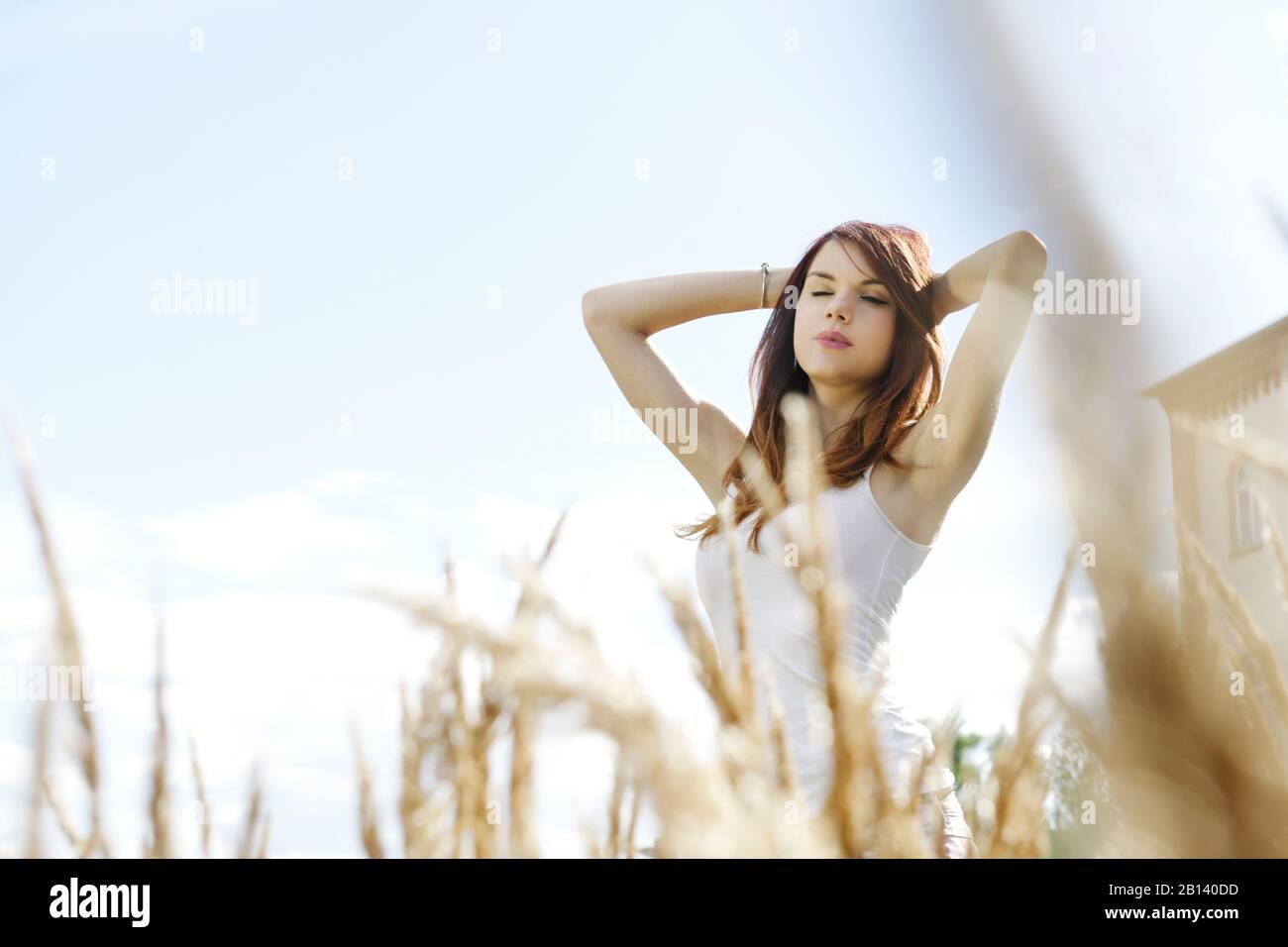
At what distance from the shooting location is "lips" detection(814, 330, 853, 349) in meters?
1.93

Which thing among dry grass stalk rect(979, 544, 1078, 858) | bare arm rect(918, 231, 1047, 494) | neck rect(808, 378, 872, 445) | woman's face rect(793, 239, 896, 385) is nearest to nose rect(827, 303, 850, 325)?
woman's face rect(793, 239, 896, 385)

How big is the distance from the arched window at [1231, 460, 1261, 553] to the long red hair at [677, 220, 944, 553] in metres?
1.04

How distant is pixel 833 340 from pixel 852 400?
0.45ft

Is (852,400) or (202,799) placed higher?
(852,400)

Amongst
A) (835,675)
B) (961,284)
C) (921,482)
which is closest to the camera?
(835,675)

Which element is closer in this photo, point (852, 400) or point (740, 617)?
point (740, 617)

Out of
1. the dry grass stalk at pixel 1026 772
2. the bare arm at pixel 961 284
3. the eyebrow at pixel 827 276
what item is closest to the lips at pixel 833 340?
the eyebrow at pixel 827 276

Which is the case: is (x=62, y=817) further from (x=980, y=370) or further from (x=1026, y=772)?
(x=980, y=370)

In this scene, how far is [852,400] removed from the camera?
201 cm

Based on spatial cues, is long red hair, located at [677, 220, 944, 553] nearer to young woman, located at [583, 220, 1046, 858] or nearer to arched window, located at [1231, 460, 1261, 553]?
young woman, located at [583, 220, 1046, 858]

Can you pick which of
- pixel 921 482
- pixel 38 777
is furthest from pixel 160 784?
pixel 921 482

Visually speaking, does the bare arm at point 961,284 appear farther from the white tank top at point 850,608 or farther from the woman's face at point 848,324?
the white tank top at point 850,608

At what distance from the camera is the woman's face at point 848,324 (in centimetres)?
193
